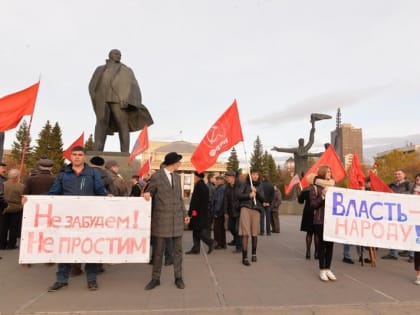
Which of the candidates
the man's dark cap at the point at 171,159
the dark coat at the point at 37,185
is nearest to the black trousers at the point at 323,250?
the man's dark cap at the point at 171,159

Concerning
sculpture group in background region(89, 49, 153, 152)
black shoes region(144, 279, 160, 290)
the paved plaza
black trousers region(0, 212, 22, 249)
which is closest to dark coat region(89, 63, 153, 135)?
sculpture group in background region(89, 49, 153, 152)

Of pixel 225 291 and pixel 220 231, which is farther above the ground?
pixel 220 231

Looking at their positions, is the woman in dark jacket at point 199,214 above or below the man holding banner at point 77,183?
below

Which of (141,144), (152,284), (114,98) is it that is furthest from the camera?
(114,98)

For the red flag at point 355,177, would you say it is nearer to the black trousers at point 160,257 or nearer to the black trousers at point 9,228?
the black trousers at point 160,257

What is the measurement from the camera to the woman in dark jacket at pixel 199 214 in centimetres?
767

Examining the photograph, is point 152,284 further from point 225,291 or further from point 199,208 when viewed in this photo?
point 199,208

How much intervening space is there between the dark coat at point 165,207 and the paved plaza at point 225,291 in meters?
0.78

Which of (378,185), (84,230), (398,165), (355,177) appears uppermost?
(398,165)

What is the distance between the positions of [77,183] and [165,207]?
129 cm

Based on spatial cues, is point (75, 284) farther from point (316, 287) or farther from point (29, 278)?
point (316, 287)

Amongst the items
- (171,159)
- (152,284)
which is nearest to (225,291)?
(152,284)

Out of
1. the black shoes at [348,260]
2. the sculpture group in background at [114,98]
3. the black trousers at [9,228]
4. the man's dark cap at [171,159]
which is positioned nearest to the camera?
the man's dark cap at [171,159]

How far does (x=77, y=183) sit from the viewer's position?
505 cm
